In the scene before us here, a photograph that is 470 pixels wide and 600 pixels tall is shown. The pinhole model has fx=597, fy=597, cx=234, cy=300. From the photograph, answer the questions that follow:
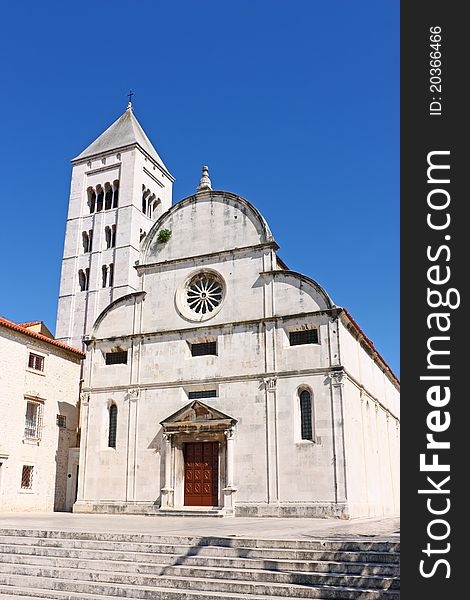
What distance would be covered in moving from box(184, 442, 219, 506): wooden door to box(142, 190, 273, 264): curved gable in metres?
9.41

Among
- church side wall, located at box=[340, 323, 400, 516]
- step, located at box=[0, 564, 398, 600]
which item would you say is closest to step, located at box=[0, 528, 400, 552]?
step, located at box=[0, 564, 398, 600]

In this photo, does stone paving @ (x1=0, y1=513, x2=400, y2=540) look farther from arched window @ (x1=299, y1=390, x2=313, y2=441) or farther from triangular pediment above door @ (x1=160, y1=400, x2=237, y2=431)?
triangular pediment above door @ (x1=160, y1=400, x2=237, y2=431)

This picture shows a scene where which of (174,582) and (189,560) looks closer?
(174,582)

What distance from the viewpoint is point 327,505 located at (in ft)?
78.1

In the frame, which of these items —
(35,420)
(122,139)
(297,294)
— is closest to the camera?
(297,294)

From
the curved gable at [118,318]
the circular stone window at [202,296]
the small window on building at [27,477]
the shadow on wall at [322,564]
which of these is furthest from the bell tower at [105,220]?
the shadow on wall at [322,564]

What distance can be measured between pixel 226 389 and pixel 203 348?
8.34 ft

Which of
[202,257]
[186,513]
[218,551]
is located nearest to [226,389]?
[186,513]

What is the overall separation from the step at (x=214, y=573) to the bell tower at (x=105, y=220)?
42.5 meters

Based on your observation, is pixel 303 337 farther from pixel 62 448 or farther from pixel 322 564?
pixel 322 564

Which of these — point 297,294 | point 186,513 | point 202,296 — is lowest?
point 186,513

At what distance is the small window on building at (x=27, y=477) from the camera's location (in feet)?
97.0

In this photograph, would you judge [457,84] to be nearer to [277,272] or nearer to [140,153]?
[277,272]

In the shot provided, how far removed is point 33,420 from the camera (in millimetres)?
30719
